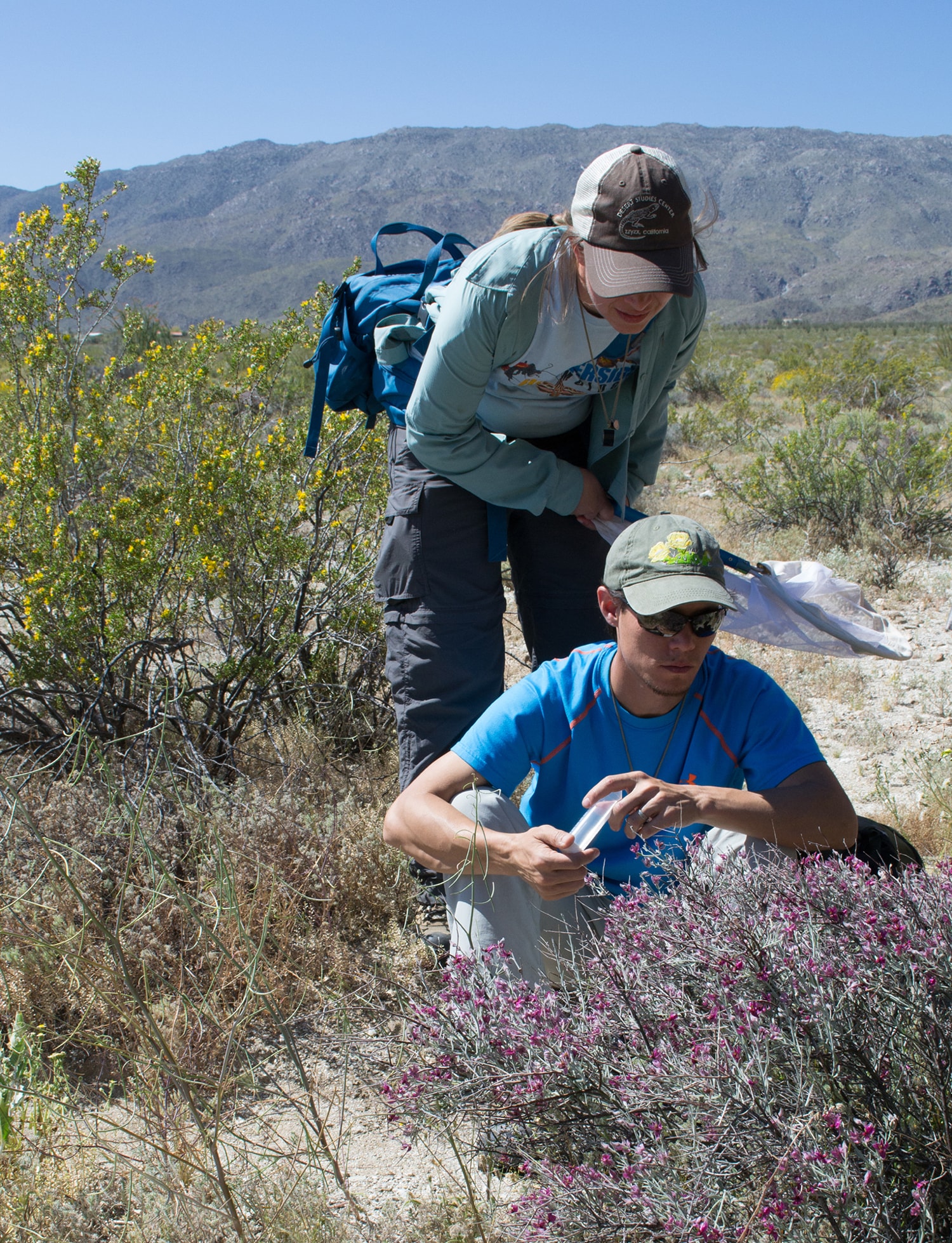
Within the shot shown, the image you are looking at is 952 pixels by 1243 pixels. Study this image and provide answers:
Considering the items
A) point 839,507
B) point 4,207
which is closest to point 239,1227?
point 839,507

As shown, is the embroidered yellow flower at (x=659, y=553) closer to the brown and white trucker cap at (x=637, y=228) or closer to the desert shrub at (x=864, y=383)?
the brown and white trucker cap at (x=637, y=228)

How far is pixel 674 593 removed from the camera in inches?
A: 71.6

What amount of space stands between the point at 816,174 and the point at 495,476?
697 ft

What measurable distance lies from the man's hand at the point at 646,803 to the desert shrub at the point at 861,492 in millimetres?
4274

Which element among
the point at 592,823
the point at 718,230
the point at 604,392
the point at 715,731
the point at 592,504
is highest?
the point at 718,230

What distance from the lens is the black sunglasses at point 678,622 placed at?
6.04 feet

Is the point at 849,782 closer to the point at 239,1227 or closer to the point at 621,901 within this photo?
the point at 621,901

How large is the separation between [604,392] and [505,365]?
0.31 metres

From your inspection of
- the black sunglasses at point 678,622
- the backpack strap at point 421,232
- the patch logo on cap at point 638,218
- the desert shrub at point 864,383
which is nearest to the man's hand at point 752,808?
the black sunglasses at point 678,622

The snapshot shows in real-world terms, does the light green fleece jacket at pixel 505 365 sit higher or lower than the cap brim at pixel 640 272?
lower

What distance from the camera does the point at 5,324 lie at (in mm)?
3564

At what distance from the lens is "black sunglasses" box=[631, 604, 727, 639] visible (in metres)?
1.84

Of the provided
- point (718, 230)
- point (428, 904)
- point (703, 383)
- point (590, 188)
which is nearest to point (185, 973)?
point (428, 904)

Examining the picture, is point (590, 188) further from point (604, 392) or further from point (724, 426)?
point (724, 426)
